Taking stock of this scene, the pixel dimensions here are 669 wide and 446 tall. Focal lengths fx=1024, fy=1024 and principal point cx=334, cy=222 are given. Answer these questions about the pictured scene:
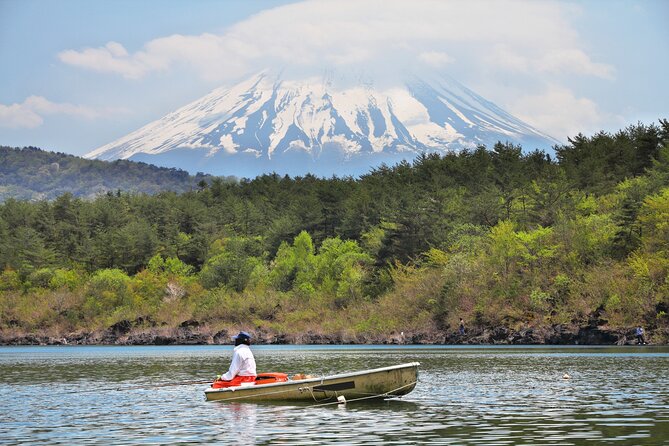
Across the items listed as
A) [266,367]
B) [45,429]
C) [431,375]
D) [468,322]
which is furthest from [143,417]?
[468,322]

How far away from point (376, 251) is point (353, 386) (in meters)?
81.9

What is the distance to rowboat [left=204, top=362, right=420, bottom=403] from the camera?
3278 cm

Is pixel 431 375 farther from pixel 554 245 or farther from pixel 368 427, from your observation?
pixel 554 245

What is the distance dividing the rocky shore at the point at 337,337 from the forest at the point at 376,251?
75 centimetres

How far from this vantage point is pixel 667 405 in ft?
101

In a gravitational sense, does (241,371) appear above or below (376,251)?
below

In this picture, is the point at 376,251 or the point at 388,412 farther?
the point at 376,251

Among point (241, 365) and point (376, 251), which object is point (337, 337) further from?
point (241, 365)

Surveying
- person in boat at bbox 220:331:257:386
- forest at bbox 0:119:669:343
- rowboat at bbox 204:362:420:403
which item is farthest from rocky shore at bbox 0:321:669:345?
person in boat at bbox 220:331:257:386

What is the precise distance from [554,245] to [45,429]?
71644 mm

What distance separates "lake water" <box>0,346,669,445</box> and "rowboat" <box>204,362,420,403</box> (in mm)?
444

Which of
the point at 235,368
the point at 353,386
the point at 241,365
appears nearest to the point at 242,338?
the point at 241,365

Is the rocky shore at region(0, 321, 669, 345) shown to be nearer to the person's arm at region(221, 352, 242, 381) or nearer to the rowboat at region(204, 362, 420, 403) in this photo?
the rowboat at region(204, 362, 420, 403)

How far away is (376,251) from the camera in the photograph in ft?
376
